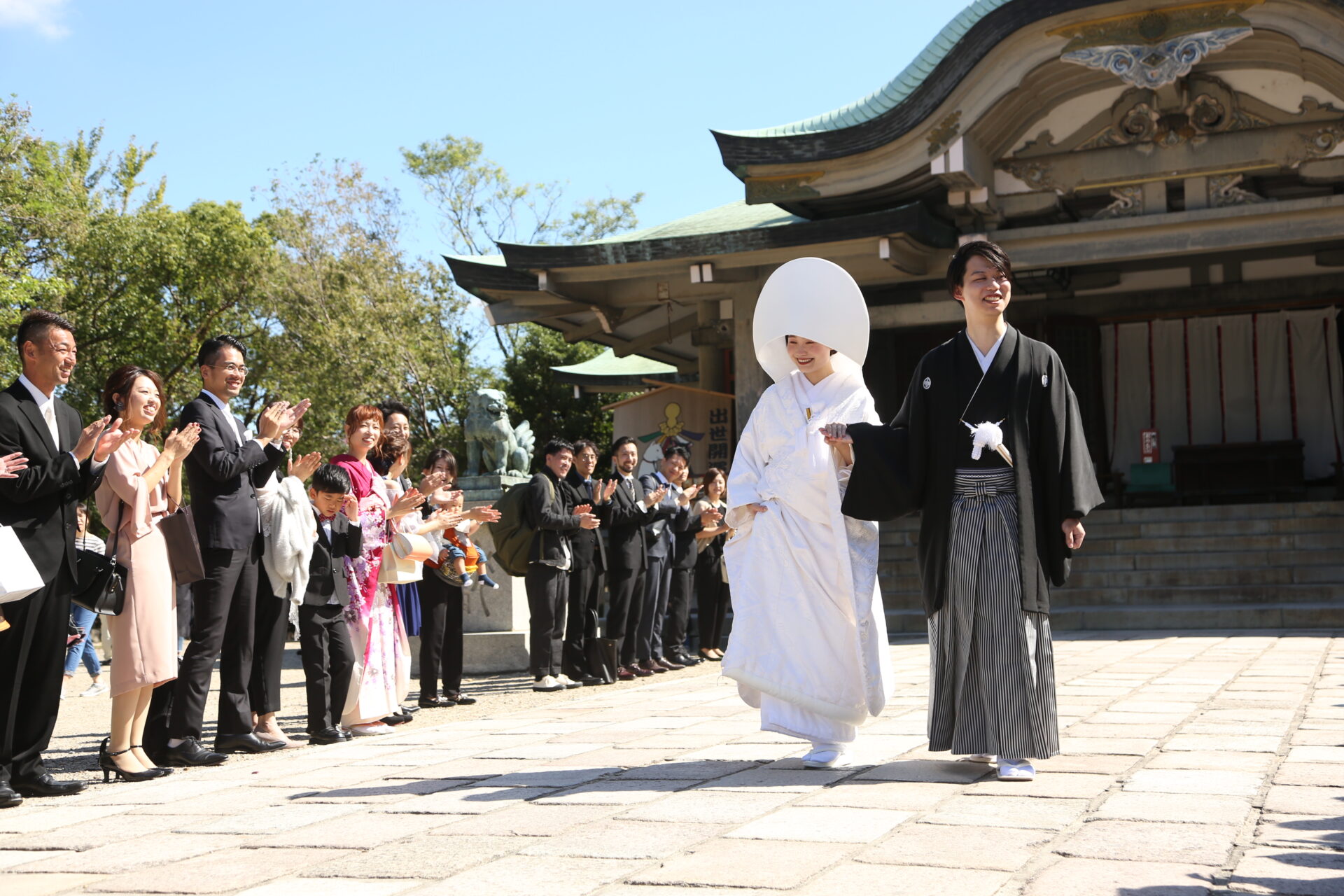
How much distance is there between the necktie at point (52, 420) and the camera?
4.63m

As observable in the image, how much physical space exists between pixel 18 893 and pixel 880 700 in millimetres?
2811

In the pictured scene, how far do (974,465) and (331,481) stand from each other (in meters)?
3.37

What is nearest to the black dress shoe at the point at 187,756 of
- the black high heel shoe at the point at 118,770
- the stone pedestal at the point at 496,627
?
the black high heel shoe at the point at 118,770

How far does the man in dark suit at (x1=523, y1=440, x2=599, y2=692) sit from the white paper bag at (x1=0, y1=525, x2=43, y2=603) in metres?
4.26

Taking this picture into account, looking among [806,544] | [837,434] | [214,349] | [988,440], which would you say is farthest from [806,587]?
[214,349]

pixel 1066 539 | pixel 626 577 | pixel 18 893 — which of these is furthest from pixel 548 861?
pixel 626 577

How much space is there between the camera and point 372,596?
6375 millimetres

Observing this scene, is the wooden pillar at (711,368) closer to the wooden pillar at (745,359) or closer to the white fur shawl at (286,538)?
the wooden pillar at (745,359)

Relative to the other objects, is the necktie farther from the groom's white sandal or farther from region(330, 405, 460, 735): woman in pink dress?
the groom's white sandal

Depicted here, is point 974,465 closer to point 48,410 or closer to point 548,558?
point 48,410

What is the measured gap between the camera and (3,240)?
2047 centimetres

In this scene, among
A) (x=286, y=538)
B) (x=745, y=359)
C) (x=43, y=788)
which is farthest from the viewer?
(x=745, y=359)

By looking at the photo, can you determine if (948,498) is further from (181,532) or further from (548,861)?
(181,532)

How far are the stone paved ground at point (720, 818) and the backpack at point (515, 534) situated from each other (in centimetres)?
257
